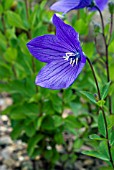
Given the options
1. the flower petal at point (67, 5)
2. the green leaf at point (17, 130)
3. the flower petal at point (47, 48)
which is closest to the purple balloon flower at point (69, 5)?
the flower petal at point (67, 5)

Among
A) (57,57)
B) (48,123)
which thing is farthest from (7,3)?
(57,57)

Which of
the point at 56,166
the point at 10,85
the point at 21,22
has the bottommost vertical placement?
the point at 56,166

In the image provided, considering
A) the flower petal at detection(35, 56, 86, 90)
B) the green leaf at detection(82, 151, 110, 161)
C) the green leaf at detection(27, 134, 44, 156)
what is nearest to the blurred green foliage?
the green leaf at detection(27, 134, 44, 156)

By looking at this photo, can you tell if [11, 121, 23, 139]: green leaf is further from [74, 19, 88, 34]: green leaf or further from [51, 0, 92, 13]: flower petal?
[51, 0, 92, 13]: flower petal

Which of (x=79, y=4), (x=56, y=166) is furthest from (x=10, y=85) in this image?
(x=79, y=4)

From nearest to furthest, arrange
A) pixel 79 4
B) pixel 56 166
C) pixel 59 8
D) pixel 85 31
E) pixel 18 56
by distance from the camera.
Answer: pixel 79 4 < pixel 59 8 < pixel 85 31 < pixel 18 56 < pixel 56 166

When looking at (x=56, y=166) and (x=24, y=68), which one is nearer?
(x=24, y=68)

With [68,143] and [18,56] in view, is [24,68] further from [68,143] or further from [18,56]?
[68,143]

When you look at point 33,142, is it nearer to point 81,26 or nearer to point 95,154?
point 81,26
